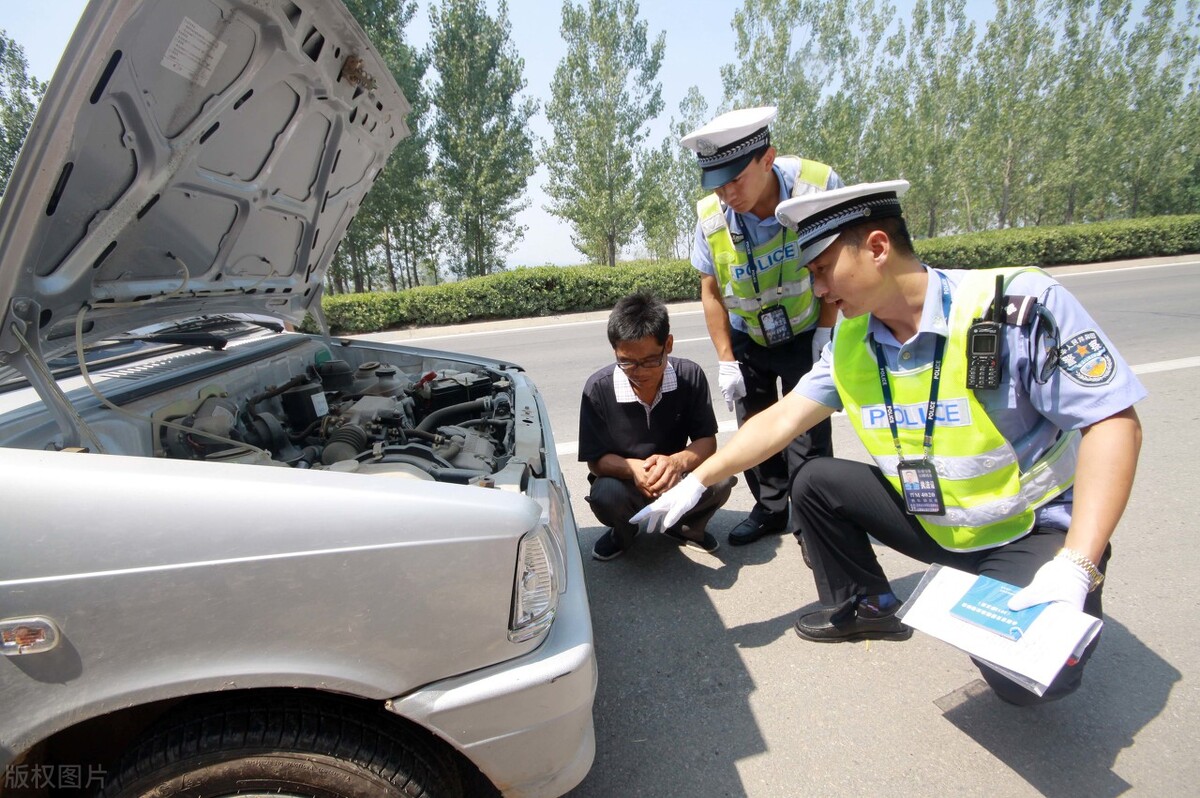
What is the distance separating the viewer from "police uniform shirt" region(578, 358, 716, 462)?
2803 millimetres

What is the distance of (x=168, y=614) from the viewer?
109cm

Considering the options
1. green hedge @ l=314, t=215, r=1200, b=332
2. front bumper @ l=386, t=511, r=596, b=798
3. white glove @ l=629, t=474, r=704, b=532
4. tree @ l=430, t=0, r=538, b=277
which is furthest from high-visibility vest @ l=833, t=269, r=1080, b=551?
tree @ l=430, t=0, r=538, b=277

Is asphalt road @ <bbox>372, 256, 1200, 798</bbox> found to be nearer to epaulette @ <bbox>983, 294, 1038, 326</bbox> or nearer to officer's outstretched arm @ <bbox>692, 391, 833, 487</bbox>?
officer's outstretched arm @ <bbox>692, 391, 833, 487</bbox>

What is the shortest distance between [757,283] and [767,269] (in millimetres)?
78

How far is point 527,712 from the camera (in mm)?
1258

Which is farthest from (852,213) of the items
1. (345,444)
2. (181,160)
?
(181,160)

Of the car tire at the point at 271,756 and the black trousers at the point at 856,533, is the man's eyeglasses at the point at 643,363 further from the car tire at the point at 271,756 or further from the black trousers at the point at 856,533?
the car tire at the point at 271,756

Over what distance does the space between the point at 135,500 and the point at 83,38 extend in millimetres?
870

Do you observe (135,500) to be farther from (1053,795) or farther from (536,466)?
(1053,795)

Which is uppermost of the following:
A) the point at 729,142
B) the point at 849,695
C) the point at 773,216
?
the point at 729,142

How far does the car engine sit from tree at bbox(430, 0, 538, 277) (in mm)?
17707

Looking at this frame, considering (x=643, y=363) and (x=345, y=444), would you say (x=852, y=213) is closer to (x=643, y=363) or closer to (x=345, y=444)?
(x=643, y=363)

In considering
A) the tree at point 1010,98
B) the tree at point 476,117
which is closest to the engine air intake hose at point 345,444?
the tree at point 476,117

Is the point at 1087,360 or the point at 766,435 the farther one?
the point at 766,435
